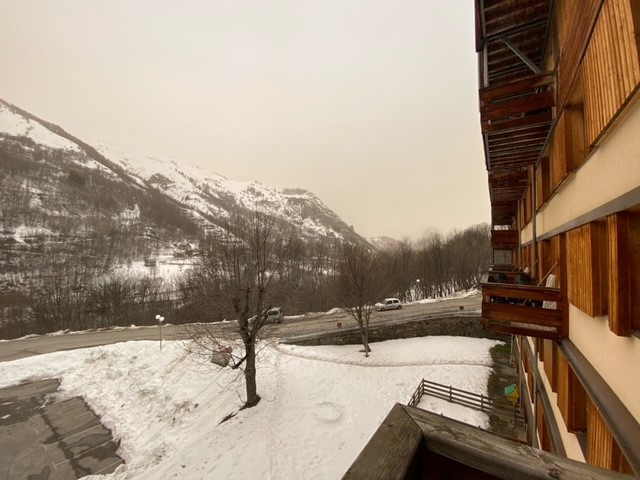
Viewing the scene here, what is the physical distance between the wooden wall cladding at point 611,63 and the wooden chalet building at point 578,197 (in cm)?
1

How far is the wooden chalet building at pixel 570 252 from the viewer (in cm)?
122

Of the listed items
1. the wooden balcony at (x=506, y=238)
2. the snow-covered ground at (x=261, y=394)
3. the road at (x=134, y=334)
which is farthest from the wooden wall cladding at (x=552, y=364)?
the road at (x=134, y=334)

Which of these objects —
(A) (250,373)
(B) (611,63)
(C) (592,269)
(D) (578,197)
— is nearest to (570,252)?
(D) (578,197)

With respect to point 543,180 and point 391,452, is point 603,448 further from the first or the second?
point 543,180

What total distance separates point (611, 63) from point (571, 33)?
188 centimetres

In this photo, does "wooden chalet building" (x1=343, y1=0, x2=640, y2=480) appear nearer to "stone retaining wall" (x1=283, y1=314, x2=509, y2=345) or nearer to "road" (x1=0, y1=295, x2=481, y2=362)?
"stone retaining wall" (x1=283, y1=314, x2=509, y2=345)

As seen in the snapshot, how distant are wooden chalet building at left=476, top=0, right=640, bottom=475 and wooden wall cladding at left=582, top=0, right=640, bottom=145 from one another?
12mm

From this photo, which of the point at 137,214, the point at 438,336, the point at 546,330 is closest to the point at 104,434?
the point at 546,330

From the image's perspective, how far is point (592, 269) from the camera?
352 centimetres

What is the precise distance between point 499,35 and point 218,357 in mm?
19438

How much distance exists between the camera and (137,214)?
A: 98750 mm

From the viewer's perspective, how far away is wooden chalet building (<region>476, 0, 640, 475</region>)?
278 centimetres

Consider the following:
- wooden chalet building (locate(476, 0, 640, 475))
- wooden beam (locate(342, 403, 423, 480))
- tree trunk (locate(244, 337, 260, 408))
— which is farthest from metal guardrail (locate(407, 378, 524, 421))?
wooden beam (locate(342, 403, 423, 480))

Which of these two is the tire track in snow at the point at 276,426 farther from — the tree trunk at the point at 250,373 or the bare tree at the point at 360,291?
the bare tree at the point at 360,291
